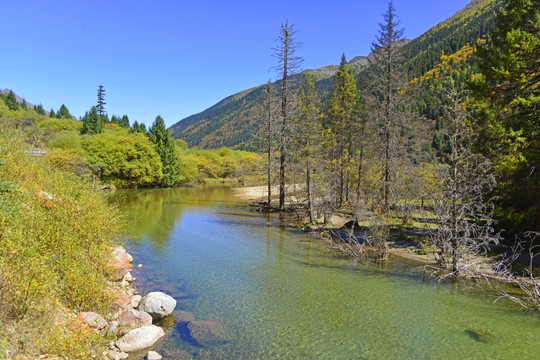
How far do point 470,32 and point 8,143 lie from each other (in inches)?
6487

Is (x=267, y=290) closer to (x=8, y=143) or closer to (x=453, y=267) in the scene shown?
(x=453, y=267)

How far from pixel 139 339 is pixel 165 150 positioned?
57045 millimetres

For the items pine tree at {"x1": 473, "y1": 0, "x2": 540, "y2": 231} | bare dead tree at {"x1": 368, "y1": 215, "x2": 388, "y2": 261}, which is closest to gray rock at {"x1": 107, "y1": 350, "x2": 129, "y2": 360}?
bare dead tree at {"x1": 368, "y1": 215, "x2": 388, "y2": 261}

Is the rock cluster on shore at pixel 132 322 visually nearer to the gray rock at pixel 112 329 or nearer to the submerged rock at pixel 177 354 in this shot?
the gray rock at pixel 112 329

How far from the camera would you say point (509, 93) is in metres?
15.8

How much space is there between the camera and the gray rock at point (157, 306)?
29.7ft

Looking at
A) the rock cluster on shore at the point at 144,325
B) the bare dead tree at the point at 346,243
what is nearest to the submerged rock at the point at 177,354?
the rock cluster on shore at the point at 144,325

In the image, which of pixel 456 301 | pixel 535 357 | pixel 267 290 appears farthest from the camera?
pixel 267 290

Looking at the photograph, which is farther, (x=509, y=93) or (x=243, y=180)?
(x=243, y=180)

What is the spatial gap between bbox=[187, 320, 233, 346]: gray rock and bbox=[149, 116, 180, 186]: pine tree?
55.6m

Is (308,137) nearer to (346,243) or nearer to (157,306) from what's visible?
(346,243)

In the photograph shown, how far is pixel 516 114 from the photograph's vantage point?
14984 mm

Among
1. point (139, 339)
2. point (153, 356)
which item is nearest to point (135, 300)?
point (139, 339)

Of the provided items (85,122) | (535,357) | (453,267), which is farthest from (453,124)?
(85,122)
